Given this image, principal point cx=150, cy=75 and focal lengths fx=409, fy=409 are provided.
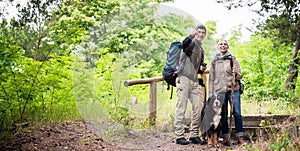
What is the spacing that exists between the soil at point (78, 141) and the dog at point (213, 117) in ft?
0.37

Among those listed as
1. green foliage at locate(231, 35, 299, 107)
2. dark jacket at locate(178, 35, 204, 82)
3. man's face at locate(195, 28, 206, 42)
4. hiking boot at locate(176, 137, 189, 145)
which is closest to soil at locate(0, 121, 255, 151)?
hiking boot at locate(176, 137, 189, 145)

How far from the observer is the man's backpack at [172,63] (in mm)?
4059

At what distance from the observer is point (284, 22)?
25.3 ft

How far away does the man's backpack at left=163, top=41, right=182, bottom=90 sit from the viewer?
160 inches

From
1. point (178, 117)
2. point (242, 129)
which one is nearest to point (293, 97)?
point (242, 129)

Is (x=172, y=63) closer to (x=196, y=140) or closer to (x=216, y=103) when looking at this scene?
(x=216, y=103)

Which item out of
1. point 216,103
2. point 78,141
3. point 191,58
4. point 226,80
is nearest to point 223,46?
point 226,80

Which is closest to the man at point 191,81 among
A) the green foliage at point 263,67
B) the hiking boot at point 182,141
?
the hiking boot at point 182,141

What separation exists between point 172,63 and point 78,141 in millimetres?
1370

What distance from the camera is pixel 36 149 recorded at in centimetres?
402

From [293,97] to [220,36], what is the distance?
214cm

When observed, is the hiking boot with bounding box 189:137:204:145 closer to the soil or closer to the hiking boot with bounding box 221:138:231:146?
the soil

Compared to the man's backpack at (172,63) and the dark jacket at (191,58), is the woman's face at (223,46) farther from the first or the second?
the man's backpack at (172,63)

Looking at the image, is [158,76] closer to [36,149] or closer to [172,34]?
[172,34]
